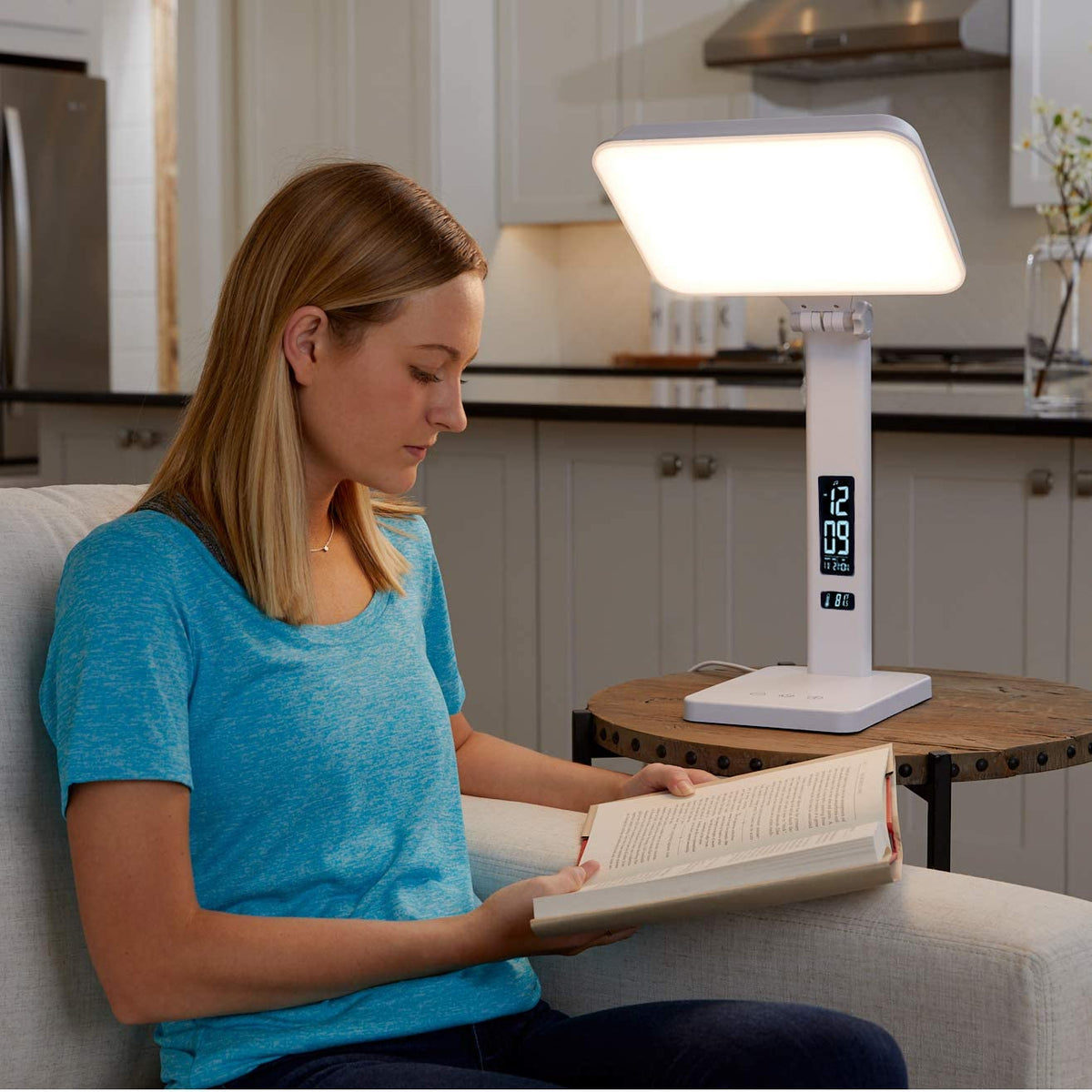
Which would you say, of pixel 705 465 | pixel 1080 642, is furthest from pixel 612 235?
pixel 1080 642

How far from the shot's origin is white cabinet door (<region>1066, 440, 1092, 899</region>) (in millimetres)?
2576

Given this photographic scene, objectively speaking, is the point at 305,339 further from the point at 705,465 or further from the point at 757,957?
A: the point at 705,465

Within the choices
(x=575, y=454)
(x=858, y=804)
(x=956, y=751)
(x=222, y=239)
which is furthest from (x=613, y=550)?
(x=222, y=239)

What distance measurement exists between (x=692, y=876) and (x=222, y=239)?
4.76m

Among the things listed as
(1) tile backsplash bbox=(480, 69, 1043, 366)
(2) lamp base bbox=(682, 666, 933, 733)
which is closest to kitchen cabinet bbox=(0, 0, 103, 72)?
(1) tile backsplash bbox=(480, 69, 1043, 366)

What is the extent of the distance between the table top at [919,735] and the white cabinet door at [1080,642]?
0.86 m

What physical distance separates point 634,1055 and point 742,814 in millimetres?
212

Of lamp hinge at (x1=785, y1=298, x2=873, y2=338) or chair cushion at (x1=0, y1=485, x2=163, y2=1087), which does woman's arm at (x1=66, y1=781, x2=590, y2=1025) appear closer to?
chair cushion at (x1=0, y1=485, x2=163, y2=1087)

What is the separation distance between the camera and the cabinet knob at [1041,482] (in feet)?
8.54

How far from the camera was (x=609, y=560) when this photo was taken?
3.12 m

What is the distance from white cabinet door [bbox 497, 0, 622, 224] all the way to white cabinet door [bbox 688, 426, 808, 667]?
8.32 ft

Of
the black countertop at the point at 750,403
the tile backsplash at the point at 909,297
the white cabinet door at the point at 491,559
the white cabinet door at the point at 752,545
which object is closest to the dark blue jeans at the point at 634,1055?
the black countertop at the point at 750,403

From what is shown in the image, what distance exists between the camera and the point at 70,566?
117 centimetres

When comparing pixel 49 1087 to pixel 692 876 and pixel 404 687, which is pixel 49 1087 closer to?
pixel 404 687
